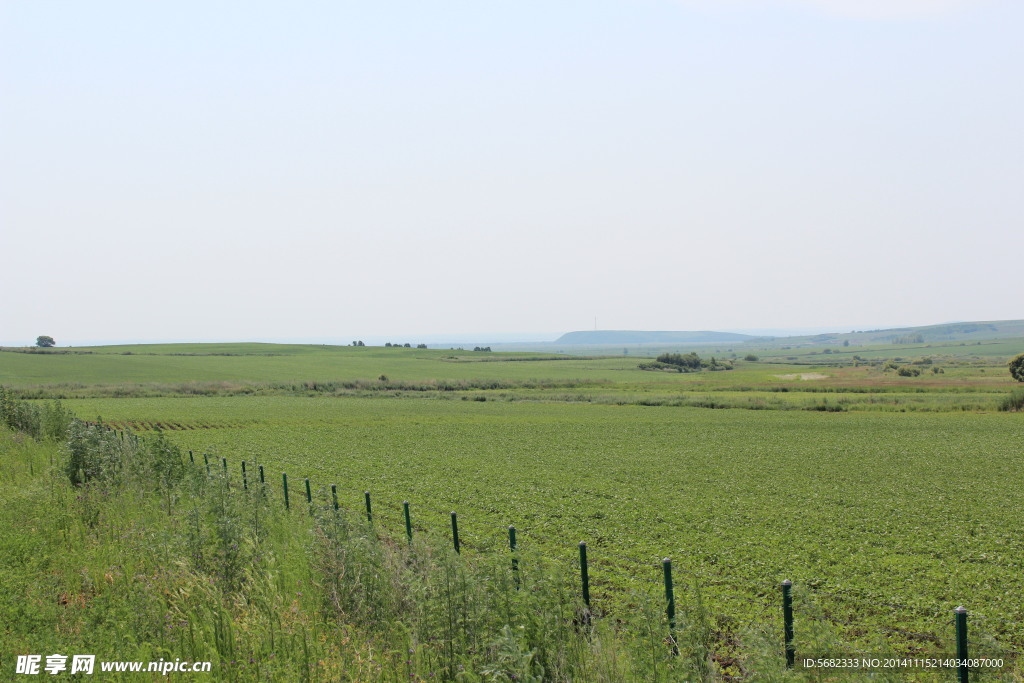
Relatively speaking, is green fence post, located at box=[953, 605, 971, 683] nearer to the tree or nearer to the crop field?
the crop field

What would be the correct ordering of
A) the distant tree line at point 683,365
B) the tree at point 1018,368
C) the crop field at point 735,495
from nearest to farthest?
the crop field at point 735,495 < the tree at point 1018,368 < the distant tree line at point 683,365

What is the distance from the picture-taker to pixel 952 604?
37.1 feet

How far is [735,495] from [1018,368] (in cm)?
8447

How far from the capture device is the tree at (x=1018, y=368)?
268ft

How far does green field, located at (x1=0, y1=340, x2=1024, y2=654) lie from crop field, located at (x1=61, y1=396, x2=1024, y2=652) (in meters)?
0.07

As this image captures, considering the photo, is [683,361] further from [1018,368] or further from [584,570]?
[584,570]

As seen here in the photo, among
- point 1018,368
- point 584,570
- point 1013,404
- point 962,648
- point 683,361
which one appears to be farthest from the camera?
point 683,361

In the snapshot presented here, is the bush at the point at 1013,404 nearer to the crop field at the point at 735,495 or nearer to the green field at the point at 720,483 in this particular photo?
the green field at the point at 720,483

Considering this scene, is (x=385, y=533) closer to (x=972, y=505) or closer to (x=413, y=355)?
(x=972, y=505)

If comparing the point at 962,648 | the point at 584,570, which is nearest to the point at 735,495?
the point at 584,570

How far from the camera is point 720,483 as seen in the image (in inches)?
907

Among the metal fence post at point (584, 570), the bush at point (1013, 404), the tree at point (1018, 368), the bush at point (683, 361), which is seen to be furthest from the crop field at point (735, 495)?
the bush at point (683, 361)

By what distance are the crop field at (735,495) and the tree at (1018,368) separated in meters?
46.6

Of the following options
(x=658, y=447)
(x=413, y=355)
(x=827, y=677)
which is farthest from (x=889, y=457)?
(x=413, y=355)
